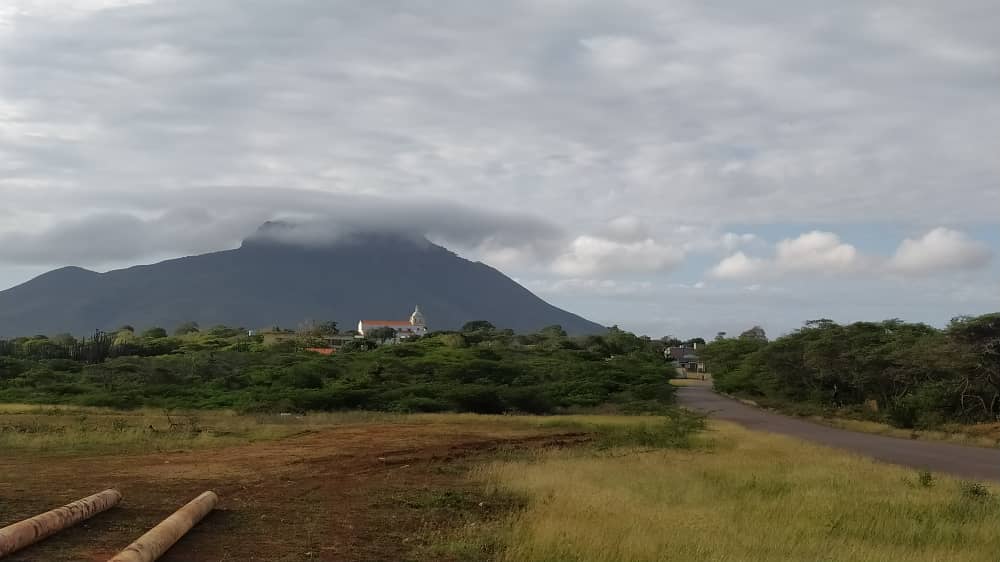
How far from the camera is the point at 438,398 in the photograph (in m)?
43.1

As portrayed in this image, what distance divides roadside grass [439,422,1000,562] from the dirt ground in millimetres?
1042

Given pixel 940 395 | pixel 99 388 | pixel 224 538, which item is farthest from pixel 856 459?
pixel 99 388

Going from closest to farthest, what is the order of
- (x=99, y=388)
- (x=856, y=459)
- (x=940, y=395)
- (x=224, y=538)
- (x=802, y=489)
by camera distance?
1. (x=224, y=538)
2. (x=802, y=489)
3. (x=856, y=459)
4. (x=940, y=395)
5. (x=99, y=388)

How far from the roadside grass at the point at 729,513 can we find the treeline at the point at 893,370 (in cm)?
1830

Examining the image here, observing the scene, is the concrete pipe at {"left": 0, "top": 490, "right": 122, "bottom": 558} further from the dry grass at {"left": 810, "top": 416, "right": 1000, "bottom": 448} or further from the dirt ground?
the dry grass at {"left": 810, "top": 416, "right": 1000, "bottom": 448}

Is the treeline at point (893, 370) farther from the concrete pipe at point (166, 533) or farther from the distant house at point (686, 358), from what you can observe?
the distant house at point (686, 358)

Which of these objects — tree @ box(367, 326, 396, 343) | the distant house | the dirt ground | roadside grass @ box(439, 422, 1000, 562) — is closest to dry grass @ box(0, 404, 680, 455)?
the dirt ground

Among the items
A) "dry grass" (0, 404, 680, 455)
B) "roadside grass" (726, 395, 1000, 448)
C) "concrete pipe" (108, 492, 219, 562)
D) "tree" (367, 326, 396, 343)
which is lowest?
"roadside grass" (726, 395, 1000, 448)

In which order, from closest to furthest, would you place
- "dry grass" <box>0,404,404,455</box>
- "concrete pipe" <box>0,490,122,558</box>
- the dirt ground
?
"concrete pipe" <box>0,490,122,558</box>
the dirt ground
"dry grass" <box>0,404,404,455</box>

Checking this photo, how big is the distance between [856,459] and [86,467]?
16665mm

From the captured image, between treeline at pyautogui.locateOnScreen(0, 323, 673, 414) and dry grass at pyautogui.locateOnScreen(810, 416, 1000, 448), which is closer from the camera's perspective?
dry grass at pyautogui.locateOnScreen(810, 416, 1000, 448)

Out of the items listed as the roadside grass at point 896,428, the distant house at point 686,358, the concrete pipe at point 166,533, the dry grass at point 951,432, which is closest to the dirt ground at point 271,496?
the concrete pipe at point 166,533

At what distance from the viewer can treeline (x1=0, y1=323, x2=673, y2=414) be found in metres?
41.9

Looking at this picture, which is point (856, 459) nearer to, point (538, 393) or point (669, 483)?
point (669, 483)
